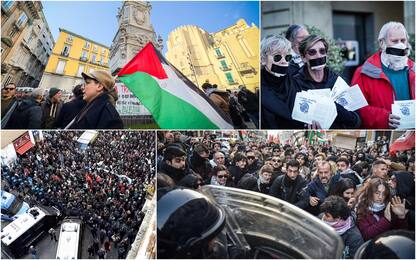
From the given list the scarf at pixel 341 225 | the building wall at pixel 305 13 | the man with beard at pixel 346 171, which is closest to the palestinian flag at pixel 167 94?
the man with beard at pixel 346 171

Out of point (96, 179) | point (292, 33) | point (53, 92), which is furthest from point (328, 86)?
point (53, 92)

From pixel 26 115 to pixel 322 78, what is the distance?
298 centimetres

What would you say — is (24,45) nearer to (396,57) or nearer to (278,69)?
(278,69)

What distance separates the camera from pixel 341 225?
530 centimetres

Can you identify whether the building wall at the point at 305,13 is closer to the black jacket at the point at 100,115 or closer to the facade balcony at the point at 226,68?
the facade balcony at the point at 226,68

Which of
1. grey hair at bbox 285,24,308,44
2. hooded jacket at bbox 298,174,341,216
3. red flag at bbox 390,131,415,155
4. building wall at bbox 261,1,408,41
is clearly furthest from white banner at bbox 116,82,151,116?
building wall at bbox 261,1,408,41

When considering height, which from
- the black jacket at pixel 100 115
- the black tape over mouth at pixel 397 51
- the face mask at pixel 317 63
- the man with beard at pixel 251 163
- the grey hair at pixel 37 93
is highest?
the black tape over mouth at pixel 397 51

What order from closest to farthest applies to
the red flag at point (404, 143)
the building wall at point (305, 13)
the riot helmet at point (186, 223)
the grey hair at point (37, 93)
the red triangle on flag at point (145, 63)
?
the riot helmet at point (186, 223)
the grey hair at point (37, 93)
the red triangle on flag at point (145, 63)
the red flag at point (404, 143)
the building wall at point (305, 13)

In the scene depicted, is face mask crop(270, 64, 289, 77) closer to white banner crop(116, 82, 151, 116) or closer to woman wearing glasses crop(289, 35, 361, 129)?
woman wearing glasses crop(289, 35, 361, 129)

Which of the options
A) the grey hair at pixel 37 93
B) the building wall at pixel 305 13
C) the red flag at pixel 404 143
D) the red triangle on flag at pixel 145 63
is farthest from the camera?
the building wall at pixel 305 13

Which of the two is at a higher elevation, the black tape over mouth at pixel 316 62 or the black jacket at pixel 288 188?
the black tape over mouth at pixel 316 62

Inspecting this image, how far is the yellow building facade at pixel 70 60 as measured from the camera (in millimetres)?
5148

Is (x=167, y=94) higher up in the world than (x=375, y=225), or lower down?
higher up

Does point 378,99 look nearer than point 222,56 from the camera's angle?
No
